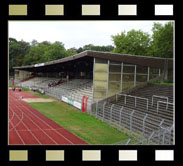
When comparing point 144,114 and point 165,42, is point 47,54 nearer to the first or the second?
point 165,42

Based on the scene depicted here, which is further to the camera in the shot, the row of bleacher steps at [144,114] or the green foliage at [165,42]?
the green foliage at [165,42]

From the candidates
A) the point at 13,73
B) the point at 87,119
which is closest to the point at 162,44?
the point at 87,119

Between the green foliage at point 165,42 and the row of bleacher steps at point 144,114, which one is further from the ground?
the green foliage at point 165,42

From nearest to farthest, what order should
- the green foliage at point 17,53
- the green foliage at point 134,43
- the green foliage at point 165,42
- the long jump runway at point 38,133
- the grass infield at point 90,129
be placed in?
the long jump runway at point 38,133, the grass infield at point 90,129, the green foliage at point 165,42, the green foliage at point 134,43, the green foliage at point 17,53

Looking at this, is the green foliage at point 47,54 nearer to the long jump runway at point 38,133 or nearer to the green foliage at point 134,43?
the green foliage at point 134,43

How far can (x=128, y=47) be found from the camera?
39.1 metres

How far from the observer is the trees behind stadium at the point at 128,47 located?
2965 cm

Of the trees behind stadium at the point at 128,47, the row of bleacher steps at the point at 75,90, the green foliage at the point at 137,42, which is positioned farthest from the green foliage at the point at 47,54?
the row of bleacher steps at the point at 75,90

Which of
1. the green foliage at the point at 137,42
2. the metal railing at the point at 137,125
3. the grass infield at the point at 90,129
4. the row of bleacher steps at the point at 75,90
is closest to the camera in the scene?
the metal railing at the point at 137,125

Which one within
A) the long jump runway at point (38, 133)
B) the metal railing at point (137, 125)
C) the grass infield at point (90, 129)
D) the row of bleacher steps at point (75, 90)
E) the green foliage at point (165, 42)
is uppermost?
the green foliage at point (165, 42)

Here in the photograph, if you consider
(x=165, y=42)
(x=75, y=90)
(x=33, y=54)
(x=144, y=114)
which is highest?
(x=33, y=54)

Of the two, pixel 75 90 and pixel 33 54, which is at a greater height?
pixel 33 54

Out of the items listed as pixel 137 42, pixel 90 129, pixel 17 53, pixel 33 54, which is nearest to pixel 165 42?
pixel 137 42

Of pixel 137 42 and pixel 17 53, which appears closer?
pixel 137 42
